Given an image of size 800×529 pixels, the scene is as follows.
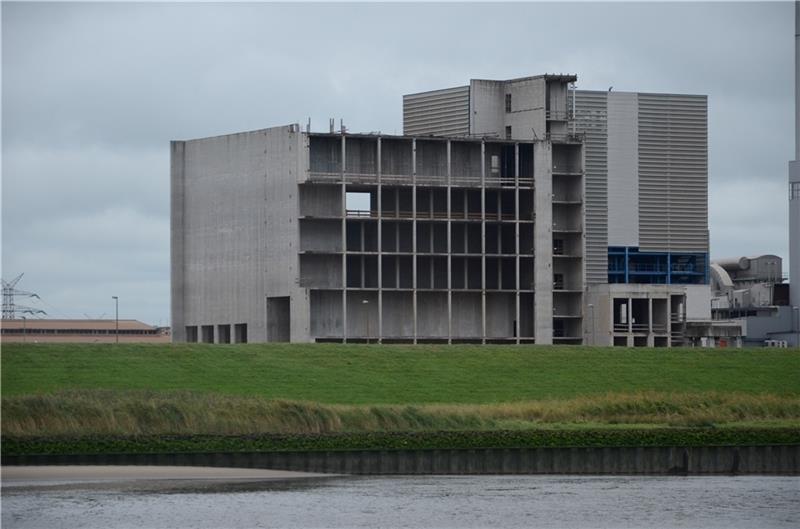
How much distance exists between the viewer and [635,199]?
481 feet

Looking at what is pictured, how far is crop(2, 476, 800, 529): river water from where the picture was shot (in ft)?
165

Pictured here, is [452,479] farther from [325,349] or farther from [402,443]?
[325,349]

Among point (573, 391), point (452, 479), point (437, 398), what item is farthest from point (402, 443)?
point (573, 391)

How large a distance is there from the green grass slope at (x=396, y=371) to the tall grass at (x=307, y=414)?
11.5m

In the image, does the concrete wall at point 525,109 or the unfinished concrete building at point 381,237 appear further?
the concrete wall at point 525,109

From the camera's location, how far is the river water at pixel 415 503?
50188 millimetres

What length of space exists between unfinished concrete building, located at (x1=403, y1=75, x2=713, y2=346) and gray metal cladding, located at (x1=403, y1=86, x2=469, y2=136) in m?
0.09

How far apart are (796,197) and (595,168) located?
19.8 metres

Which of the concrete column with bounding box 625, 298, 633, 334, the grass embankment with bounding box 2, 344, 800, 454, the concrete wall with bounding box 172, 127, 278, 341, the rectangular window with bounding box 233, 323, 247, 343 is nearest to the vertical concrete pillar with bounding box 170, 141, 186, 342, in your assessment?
the concrete wall with bounding box 172, 127, 278, 341

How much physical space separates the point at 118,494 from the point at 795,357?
63832 millimetres

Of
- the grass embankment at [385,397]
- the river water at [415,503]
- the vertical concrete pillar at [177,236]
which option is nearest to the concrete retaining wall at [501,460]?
the river water at [415,503]

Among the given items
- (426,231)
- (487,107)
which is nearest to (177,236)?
(426,231)

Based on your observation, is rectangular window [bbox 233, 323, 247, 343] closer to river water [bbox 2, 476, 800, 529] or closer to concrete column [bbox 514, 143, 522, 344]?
concrete column [bbox 514, 143, 522, 344]

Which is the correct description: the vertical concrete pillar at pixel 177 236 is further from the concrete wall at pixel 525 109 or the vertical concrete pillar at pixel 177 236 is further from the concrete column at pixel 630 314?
the concrete column at pixel 630 314
